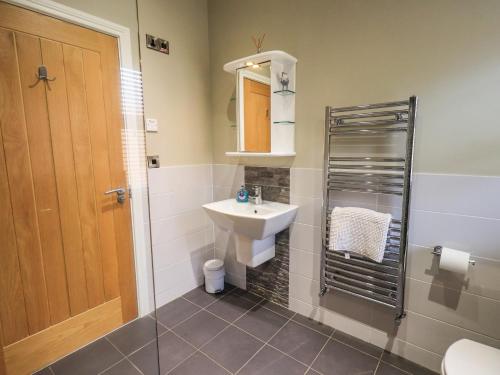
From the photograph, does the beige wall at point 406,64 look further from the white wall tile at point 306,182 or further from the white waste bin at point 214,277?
the white waste bin at point 214,277

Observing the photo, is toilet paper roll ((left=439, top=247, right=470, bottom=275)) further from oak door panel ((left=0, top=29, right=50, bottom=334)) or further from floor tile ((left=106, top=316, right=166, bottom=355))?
oak door panel ((left=0, top=29, right=50, bottom=334))

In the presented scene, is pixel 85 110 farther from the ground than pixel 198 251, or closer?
farther from the ground

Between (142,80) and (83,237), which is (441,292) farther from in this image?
(142,80)

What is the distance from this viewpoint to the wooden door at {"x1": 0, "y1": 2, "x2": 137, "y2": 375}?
136cm

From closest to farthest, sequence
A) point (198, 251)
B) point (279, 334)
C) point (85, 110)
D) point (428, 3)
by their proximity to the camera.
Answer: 1. point (428, 3)
2. point (85, 110)
3. point (279, 334)
4. point (198, 251)

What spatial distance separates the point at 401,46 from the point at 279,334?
1908 millimetres

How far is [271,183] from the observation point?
2.04m

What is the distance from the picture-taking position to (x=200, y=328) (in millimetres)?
1874

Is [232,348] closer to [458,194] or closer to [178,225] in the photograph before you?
[178,225]

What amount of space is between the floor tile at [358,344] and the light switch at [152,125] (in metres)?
1.92

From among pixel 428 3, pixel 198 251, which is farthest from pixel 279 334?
pixel 428 3

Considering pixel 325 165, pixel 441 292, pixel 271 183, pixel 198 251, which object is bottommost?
pixel 198 251

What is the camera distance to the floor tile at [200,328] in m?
1.77

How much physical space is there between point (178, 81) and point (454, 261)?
6.92 ft
